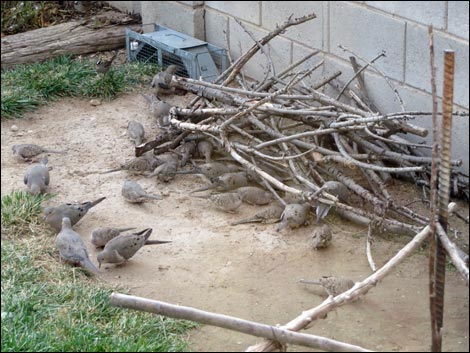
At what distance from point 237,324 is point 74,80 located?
917 mm

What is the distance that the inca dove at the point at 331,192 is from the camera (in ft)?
10.1

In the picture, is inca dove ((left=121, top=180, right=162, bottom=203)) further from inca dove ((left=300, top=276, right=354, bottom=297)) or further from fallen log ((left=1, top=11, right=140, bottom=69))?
inca dove ((left=300, top=276, right=354, bottom=297))

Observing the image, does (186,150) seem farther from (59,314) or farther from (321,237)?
(59,314)

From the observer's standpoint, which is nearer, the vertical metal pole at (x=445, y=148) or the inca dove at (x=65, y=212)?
the vertical metal pole at (x=445, y=148)

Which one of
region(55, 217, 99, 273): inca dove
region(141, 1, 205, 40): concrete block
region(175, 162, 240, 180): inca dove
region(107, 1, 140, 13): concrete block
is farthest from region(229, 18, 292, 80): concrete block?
region(55, 217, 99, 273): inca dove

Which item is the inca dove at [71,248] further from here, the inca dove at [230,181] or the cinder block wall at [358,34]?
the cinder block wall at [358,34]

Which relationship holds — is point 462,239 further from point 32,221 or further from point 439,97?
point 32,221

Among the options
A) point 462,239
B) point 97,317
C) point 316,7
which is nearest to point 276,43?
point 316,7

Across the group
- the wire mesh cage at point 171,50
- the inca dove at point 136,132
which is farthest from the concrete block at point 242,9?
the inca dove at point 136,132

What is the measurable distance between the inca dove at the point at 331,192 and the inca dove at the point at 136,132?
22.2 inches

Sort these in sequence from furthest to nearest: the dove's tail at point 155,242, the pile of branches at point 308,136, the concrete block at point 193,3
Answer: the pile of branches at point 308,136, the dove's tail at point 155,242, the concrete block at point 193,3

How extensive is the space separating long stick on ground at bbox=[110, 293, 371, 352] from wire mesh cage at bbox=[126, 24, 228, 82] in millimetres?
645

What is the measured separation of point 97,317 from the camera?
8.07 feet

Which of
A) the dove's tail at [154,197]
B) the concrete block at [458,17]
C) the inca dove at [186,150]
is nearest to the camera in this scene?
the concrete block at [458,17]
